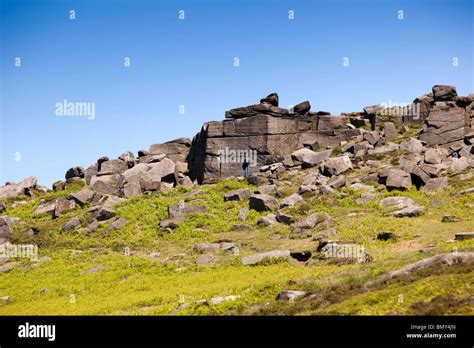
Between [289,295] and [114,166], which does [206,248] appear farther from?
[114,166]

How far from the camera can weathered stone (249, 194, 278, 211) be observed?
43.4 m

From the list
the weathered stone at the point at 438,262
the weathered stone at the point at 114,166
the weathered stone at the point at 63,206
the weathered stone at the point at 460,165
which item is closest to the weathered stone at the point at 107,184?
the weathered stone at the point at 114,166

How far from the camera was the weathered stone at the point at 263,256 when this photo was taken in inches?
1199

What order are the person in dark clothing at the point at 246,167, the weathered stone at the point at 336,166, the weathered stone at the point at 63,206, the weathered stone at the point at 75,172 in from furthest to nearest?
the weathered stone at the point at 75,172
the person in dark clothing at the point at 246,167
the weathered stone at the point at 336,166
the weathered stone at the point at 63,206

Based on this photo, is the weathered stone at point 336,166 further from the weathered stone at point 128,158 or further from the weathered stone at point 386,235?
the weathered stone at point 128,158

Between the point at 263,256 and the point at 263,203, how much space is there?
1279 cm

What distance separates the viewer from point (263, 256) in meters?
30.9

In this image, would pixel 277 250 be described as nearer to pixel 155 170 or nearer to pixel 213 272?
pixel 213 272

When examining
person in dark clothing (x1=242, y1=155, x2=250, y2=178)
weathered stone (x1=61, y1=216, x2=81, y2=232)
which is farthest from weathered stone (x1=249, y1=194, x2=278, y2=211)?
person in dark clothing (x1=242, y1=155, x2=250, y2=178)

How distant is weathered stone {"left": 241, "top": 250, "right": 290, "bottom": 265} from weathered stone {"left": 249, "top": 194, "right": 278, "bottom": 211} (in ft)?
40.0

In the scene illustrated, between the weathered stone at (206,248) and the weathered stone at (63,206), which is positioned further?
the weathered stone at (63,206)

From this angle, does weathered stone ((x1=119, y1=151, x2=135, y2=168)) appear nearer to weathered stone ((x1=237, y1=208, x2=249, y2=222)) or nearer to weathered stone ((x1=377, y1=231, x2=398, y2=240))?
weathered stone ((x1=237, y1=208, x2=249, y2=222))

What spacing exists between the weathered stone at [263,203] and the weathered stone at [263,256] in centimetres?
1219
